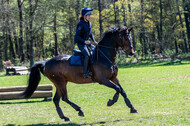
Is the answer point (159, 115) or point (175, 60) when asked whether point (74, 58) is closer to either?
point (159, 115)

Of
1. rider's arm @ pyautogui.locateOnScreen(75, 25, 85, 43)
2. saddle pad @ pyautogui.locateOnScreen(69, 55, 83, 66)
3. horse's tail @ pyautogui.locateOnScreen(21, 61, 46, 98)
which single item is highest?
rider's arm @ pyautogui.locateOnScreen(75, 25, 85, 43)

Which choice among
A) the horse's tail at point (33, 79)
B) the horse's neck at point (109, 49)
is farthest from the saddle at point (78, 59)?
the horse's tail at point (33, 79)

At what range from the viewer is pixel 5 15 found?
44.4m

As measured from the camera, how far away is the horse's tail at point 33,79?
10594 millimetres

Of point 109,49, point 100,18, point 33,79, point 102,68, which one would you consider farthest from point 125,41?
point 100,18

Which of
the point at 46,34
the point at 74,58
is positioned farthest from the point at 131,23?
the point at 74,58

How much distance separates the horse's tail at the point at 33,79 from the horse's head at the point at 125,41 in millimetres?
3171

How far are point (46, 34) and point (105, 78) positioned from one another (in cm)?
5124

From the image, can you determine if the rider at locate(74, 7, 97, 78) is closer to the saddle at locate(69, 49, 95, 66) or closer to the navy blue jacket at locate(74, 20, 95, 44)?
the navy blue jacket at locate(74, 20, 95, 44)

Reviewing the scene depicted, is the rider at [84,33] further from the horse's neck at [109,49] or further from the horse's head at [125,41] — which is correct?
the horse's head at [125,41]

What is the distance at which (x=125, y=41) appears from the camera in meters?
9.29

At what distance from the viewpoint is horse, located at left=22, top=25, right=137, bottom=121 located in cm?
932

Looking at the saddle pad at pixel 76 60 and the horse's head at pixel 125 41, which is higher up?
the horse's head at pixel 125 41

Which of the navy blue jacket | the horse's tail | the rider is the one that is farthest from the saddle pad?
the horse's tail
